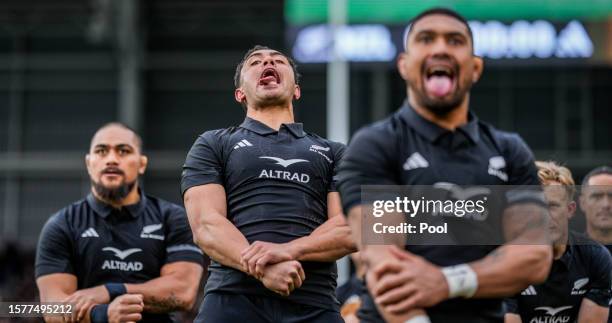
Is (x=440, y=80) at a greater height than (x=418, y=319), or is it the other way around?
(x=440, y=80)

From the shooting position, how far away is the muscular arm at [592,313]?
7074 mm

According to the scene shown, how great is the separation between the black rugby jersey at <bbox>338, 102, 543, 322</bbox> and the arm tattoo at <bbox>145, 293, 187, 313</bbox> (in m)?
2.90

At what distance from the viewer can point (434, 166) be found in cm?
463

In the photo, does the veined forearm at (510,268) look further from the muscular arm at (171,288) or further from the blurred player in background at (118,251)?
the muscular arm at (171,288)

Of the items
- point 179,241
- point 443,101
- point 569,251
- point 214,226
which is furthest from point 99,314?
point 443,101

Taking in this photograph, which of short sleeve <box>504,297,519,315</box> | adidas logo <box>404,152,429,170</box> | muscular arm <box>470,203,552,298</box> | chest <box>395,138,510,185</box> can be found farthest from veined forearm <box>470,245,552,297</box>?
short sleeve <box>504,297,519,315</box>

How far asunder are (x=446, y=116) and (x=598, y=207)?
3.75 m

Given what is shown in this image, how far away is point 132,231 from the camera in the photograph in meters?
7.80

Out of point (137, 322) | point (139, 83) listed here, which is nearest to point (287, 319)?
point (137, 322)

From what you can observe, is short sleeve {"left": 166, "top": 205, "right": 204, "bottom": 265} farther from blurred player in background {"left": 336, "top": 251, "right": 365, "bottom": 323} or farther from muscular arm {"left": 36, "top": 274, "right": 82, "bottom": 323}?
blurred player in background {"left": 336, "top": 251, "right": 365, "bottom": 323}

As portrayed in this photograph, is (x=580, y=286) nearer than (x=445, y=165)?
No

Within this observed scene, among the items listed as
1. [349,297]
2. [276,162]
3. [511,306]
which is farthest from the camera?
[349,297]

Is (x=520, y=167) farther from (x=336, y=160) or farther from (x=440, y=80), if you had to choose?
(x=336, y=160)

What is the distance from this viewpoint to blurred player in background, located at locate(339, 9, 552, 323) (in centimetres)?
444
